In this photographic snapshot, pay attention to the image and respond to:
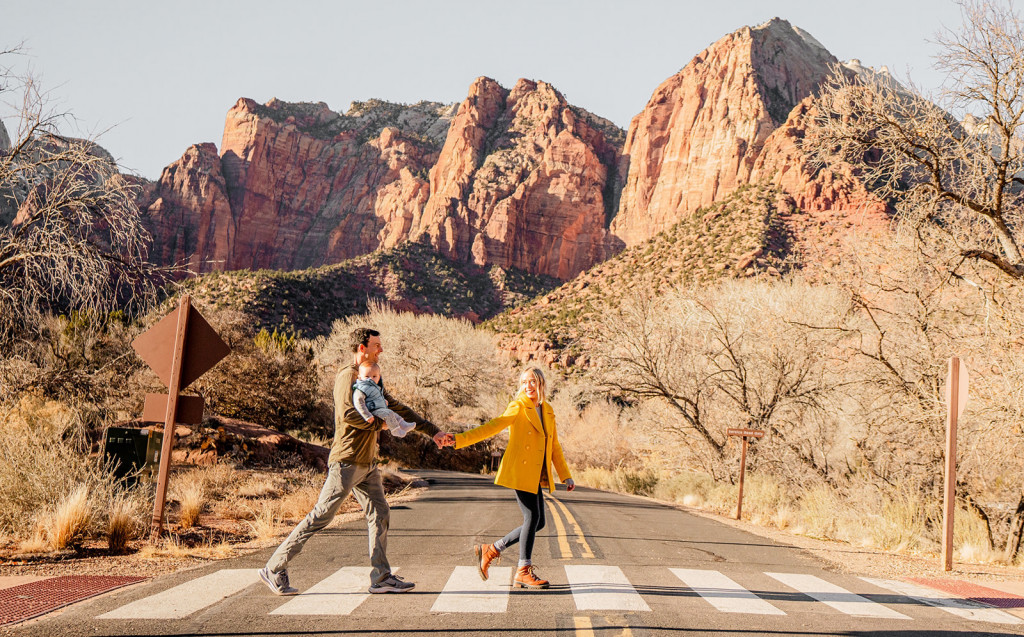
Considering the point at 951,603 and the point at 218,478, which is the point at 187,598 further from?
the point at 218,478

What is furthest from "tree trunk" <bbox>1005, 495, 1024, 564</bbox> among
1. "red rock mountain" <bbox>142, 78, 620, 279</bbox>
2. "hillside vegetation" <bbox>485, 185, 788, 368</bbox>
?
"red rock mountain" <bbox>142, 78, 620, 279</bbox>

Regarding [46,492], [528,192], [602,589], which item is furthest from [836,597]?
[528,192]


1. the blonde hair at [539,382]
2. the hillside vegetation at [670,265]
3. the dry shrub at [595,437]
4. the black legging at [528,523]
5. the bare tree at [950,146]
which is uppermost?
the hillside vegetation at [670,265]

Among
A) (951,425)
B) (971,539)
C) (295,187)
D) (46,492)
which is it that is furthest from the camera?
(295,187)

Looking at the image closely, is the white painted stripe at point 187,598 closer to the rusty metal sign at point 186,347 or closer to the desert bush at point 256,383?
the rusty metal sign at point 186,347

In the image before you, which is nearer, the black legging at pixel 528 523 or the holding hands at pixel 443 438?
the holding hands at pixel 443 438

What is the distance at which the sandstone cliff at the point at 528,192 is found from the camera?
11588cm

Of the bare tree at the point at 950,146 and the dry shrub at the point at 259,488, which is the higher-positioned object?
the bare tree at the point at 950,146

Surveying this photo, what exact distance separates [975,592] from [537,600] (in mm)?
4965

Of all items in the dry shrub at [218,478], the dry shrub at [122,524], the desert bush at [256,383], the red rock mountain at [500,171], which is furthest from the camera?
the red rock mountain at [500,171]

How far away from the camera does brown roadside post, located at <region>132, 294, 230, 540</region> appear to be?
303 inches

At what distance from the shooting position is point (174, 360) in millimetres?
7793

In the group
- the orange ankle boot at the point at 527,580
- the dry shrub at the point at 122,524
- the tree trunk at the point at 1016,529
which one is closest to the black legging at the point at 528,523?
the orange ankle boot at the point at 527,580

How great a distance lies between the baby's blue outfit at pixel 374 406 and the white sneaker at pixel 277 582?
150 centimetres
